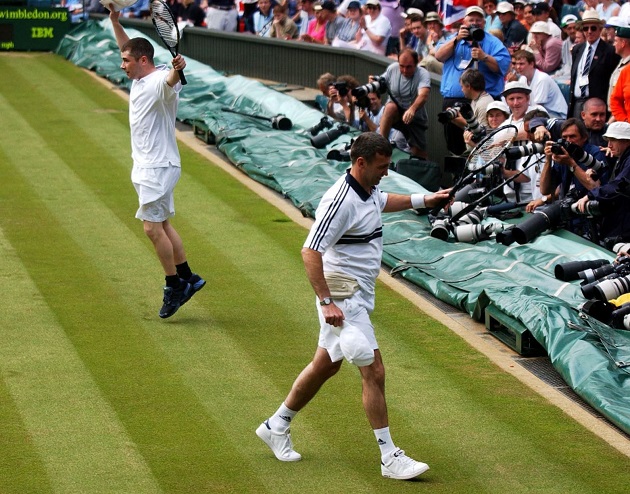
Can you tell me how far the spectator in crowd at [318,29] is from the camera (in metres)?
21.4

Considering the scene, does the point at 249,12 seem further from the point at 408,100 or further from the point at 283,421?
the point at 283,421

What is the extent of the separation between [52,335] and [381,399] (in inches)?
141

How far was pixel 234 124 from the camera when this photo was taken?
1734 centimetres

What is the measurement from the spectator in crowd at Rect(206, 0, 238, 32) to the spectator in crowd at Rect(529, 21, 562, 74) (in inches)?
392

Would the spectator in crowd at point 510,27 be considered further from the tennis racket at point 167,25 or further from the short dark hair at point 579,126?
the tennis racket at point 167,25

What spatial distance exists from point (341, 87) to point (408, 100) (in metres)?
1.42

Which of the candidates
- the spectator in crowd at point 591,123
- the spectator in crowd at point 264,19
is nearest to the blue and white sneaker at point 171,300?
the spectator in crowd at point 591,123

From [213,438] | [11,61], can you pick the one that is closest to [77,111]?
[11,61]

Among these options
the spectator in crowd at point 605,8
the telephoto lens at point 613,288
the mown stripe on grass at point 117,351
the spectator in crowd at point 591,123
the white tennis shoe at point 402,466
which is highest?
the spectator in crowd at point 605,8

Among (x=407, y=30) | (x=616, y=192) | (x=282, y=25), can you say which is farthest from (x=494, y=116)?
(x=282, y=25)

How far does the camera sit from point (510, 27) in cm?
1667

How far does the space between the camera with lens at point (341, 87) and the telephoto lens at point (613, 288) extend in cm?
787

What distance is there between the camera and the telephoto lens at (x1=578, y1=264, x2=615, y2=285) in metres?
9.65

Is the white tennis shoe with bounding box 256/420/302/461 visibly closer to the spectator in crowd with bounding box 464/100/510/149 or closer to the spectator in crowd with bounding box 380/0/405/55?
the spectator in crowd with bounding box 464/100/510/149
